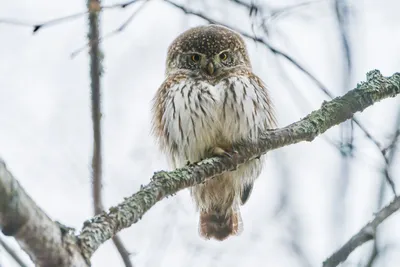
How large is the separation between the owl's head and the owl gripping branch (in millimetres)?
929

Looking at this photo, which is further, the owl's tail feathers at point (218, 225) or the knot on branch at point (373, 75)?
the owl's tail feathers at point (218, 225)

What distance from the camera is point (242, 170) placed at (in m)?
4.72

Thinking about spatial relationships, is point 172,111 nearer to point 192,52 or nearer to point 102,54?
point 192,52

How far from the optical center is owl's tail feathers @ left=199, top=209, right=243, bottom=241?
17.1 ft

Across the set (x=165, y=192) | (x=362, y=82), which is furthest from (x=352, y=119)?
(x=165, y=192)

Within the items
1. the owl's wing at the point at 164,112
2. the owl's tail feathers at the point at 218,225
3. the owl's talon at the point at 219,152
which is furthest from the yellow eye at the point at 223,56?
the owl's tail feathers at the point at 218,225

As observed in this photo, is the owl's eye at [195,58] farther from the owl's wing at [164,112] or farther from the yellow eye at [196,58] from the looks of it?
the owl's wing at [164,112]

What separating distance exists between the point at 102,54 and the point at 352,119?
1655 mm

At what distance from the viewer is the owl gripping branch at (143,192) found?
5.39 feet

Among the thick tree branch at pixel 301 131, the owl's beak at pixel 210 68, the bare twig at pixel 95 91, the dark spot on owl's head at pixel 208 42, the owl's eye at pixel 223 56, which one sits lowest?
the bare twig at pixel 95 91

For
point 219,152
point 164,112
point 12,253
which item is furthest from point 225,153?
point 12,253

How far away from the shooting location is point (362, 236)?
228cm

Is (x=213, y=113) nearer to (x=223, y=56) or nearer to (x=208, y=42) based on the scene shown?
(x=223, y=56)

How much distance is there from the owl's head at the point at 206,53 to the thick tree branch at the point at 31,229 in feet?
10.3
